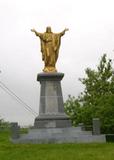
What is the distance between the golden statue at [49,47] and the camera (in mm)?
24797

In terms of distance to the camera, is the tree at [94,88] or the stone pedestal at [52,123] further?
the tree at [94,88]

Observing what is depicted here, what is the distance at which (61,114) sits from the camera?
23656 mm

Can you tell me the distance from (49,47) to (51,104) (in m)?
3.14

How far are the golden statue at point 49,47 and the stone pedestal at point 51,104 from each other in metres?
0.76

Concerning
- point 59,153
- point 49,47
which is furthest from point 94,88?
point 59,153

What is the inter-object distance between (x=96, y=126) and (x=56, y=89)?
305 centimetres

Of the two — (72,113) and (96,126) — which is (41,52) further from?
(72,113)

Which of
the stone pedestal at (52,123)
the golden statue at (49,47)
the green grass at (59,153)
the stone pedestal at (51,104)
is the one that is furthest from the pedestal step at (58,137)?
the golden statue at (49,47)

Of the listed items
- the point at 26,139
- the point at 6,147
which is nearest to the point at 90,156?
the point at 6,147

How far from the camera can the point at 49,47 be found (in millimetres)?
24953

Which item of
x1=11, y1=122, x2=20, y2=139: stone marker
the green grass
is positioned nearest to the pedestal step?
x1=11, y1=122, x2=20, y2=139: stone marker

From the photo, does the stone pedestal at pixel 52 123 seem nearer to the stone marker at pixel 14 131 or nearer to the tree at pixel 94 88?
the stone marker at pixel 14 131

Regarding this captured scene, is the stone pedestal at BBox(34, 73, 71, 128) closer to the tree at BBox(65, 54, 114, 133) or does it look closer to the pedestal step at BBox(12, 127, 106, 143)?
the pedestal step at BBox(12, 127, 106, 143)

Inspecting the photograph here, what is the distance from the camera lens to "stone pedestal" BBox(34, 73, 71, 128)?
2325cm
